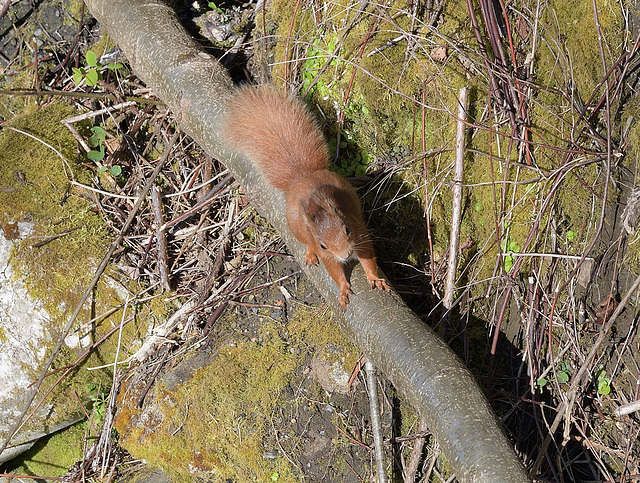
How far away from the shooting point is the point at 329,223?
2.45 m

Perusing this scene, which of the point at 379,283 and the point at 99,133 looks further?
the point at 99,133

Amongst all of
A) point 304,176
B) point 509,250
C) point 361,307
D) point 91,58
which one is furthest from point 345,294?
point 91,58

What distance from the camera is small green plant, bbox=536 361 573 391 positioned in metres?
2.55

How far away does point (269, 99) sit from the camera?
112 inches

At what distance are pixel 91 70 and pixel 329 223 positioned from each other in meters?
2.35

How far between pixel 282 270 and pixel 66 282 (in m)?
1.33

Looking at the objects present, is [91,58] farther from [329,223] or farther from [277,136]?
[329,223]

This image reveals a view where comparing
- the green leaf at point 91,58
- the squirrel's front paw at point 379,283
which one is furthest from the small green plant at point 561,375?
the green leaf at point 91,58

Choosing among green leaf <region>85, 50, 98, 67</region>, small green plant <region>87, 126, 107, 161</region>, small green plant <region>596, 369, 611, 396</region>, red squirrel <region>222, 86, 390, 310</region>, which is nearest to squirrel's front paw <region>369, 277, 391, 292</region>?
red squirrel <region>222, 86, 390, 310</region>

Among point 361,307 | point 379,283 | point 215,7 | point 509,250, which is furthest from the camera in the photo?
point 215,7

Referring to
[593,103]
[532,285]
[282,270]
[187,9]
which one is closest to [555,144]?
[593,103]

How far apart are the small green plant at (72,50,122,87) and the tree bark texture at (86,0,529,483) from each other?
248 mm

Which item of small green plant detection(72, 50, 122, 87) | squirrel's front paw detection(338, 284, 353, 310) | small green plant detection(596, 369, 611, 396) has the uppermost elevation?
small green plant detection(72, 50, 122, 87)

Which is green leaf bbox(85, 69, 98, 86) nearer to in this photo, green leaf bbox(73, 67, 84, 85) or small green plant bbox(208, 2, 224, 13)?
green leaf bbox(73, 67, 84, 85)
